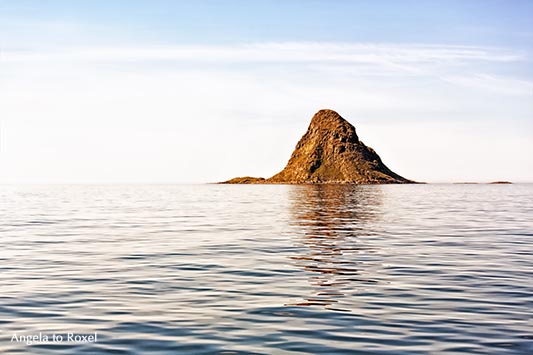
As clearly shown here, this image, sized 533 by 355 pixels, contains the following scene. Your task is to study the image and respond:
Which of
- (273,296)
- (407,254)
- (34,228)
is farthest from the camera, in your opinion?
(34,228)

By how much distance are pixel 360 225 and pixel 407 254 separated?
726 inches

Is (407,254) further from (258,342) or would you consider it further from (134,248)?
(258,342)

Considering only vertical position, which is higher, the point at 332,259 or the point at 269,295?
the point at 332,259

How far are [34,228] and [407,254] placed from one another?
2999 cm

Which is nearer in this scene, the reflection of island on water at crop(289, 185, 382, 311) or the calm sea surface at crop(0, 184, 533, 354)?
the calm sea surface at crop(0, 184, 533, 354)

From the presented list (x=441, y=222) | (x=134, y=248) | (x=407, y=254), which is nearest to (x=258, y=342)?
(x=407, y=254)

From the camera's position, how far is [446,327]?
1528 centimetres

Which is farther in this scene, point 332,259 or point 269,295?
point 332,259

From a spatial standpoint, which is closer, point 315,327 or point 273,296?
point 315,327

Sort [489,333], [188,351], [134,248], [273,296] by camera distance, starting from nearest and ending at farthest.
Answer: [188,351] < [489,333] < [273,296] < [134,248]

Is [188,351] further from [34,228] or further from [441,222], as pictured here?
[441,222]

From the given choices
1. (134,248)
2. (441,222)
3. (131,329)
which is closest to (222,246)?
(134,248)

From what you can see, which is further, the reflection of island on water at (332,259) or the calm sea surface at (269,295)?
the reflection of island on water at (332,259)

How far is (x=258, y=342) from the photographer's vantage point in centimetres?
1385
